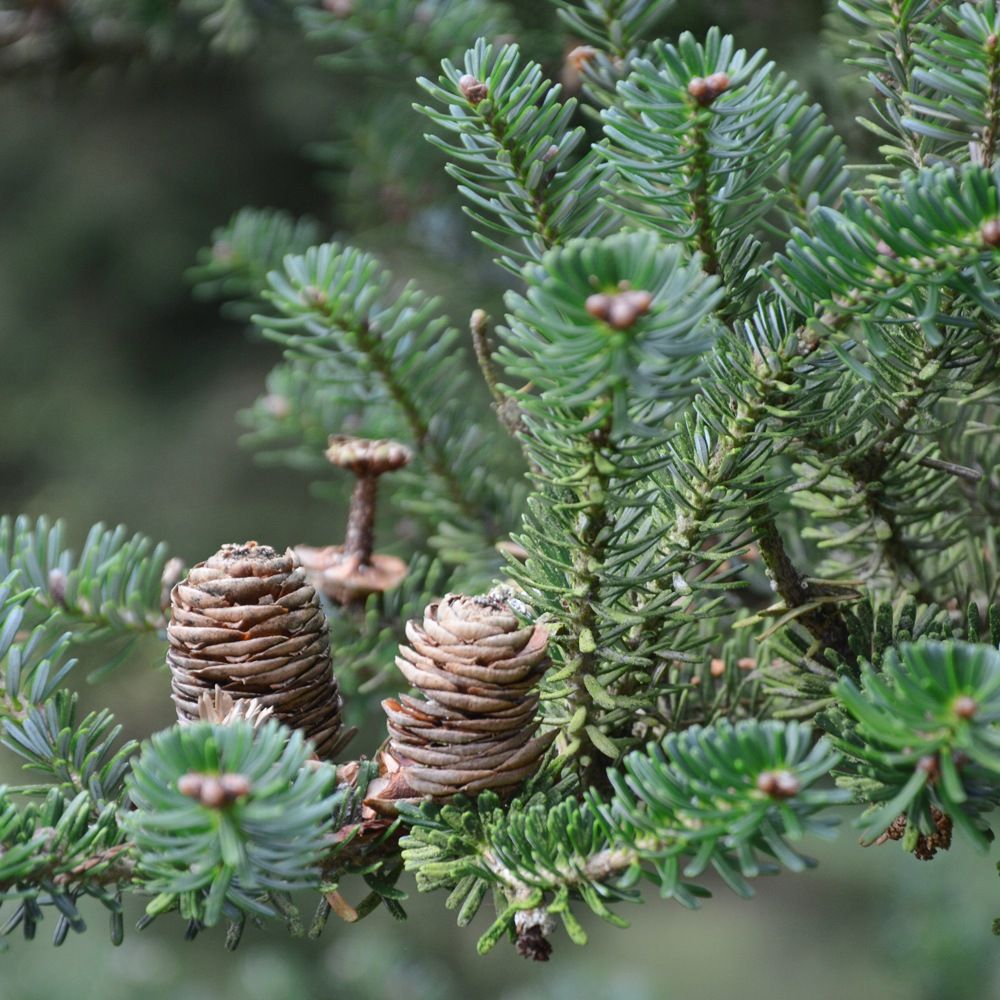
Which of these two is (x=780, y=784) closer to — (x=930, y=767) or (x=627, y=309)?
(x=930, y=767)

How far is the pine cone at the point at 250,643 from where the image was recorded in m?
0.45

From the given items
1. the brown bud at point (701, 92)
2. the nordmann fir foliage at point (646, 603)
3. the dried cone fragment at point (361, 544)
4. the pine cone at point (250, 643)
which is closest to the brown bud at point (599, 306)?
the nordmann fir foliage at point (646, 603)

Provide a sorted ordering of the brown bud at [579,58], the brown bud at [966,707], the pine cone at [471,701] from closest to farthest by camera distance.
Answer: the brown bud at [966,707]
the pine cone at [471,701]
the brown bud at [579,58]

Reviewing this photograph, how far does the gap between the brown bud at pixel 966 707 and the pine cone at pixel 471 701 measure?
16 centimetres

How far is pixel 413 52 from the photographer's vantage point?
0.86 metres

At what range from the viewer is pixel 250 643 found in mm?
449

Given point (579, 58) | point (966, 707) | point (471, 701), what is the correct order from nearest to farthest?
1. point (966, 707)
2. point (471, 701)
3. point (579, 58)

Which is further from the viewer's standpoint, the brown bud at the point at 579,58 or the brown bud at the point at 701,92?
the brown bud at the point at 579,58

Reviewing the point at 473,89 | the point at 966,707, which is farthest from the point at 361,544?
the point at 966,707

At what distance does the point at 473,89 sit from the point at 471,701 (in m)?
0.24

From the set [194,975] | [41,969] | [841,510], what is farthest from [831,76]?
[194,975]

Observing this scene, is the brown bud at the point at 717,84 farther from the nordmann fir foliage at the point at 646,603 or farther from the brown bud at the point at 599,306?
the brown bud at the point at 599,306

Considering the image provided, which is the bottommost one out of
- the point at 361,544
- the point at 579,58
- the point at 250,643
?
the point at 361,544

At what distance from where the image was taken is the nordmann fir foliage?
326 millimetres
